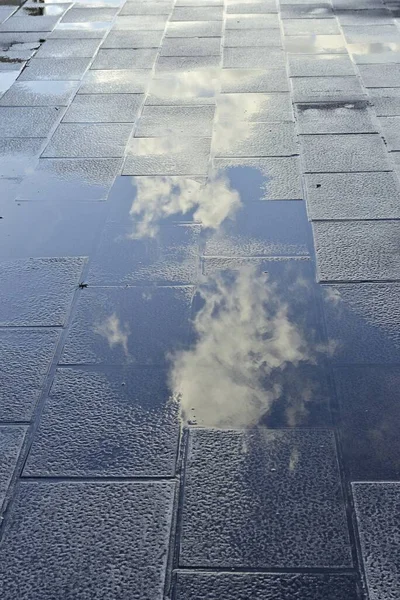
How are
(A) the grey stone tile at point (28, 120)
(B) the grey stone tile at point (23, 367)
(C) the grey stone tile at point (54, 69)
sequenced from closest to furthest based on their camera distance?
(B) the grey stone tile at point (23, 367)
(A) the grey stone tile at point (28, 120)
(C) the grey stone tile at point (54, 69)

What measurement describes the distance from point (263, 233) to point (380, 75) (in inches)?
144

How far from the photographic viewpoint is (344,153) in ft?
18.9

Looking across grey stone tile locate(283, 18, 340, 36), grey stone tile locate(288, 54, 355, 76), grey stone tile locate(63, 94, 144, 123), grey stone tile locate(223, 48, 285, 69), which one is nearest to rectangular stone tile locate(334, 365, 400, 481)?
grey stone tile locate(63, 94, 144, 123)

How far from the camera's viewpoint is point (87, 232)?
15.5ft

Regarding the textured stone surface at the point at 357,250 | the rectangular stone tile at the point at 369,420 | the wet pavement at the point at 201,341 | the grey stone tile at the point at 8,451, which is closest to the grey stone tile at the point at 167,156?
the wet pavement at the point at 201,341

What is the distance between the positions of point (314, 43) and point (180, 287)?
5490 mm

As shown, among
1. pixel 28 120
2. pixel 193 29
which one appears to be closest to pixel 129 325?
pixel 28 120

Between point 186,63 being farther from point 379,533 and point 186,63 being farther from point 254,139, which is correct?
point 379,533

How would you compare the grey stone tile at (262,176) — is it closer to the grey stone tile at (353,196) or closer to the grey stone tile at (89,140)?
the grey stone tile at (353,196)

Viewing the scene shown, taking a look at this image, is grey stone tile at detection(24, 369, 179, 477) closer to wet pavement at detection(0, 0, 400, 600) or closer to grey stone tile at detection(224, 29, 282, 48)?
wet pavement at detection(0, 0, 400, 600)

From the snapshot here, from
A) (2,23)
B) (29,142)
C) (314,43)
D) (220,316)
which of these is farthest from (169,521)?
(2,23)

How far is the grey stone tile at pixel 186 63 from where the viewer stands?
7.86m

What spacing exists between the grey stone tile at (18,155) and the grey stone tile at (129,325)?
191cm

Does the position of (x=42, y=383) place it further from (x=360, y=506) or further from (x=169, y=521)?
(x=360, y=506)
